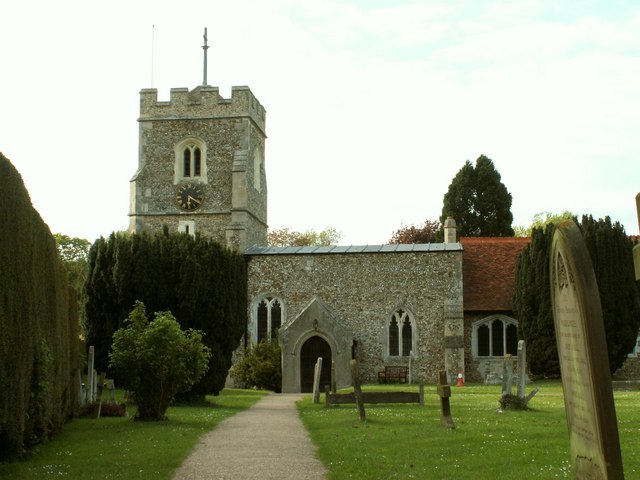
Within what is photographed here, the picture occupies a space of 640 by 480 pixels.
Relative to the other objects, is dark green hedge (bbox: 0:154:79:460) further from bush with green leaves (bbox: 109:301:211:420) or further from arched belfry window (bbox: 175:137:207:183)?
arched belfry window (bbox: 175:137:207:183)

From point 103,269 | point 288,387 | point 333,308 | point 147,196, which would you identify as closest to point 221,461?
point 103,269

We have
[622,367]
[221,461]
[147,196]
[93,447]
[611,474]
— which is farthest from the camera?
[147,196]

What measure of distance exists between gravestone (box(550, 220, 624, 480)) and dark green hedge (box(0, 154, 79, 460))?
708cm

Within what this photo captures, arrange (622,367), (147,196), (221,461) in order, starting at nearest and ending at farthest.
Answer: (221,461) < (622,367) < (147,196)

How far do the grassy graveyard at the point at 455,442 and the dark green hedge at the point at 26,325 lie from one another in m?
4.05

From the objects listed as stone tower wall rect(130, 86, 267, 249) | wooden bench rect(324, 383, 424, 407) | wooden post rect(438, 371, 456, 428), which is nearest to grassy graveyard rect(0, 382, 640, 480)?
wooden post rect(438, 371, 456, 428)

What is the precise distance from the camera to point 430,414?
18844 millimetres

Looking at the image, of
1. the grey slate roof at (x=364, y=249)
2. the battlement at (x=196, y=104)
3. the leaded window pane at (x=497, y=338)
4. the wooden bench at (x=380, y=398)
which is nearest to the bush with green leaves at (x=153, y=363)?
the wooden bench at (x=380, y=398)

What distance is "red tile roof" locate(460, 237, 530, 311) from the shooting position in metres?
36.2

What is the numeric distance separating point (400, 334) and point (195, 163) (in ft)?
41.0

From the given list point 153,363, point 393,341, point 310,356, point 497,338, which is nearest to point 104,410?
point 153,363

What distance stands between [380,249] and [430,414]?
61.5 ft

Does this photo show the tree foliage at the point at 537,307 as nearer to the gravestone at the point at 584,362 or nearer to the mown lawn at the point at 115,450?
the mown lawn at the point at 115,450

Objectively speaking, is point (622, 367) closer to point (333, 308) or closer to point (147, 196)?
point (333, 308)
